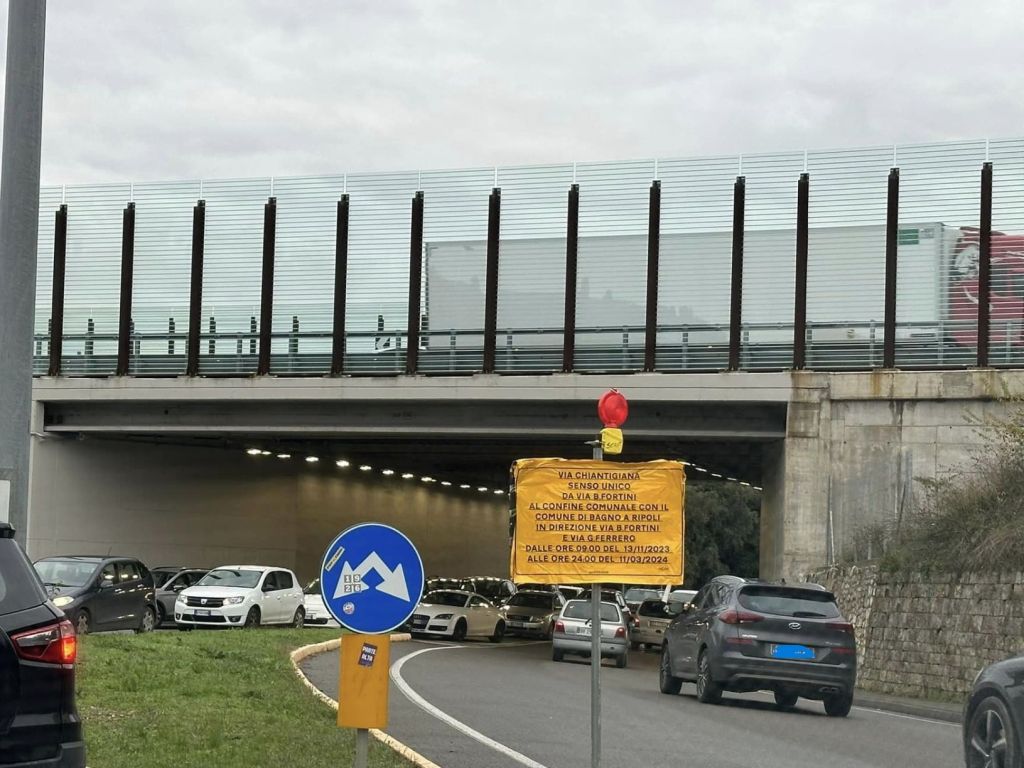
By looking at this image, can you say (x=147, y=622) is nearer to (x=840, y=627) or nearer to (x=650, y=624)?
(x=840, y=627)

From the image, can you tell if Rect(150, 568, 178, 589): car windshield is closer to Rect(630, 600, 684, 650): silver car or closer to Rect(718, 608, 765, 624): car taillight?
Rect(630, 600, 684, 650): silver car

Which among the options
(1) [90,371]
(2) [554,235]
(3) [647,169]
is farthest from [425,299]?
(1) [90,371]

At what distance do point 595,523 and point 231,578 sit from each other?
26.7 m

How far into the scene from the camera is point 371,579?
348 inches

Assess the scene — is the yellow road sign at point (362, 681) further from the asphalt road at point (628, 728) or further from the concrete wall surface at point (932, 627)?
the concrete wall surface at point (932, 627)

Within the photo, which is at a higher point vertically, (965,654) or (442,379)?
(442,379)

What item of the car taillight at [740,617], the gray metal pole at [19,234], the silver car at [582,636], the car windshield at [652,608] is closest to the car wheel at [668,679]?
the car taillight at [740,617]

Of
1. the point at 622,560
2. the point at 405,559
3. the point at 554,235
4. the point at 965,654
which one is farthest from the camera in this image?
the point at 554,235

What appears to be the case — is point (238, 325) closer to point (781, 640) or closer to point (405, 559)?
point (781, 640)

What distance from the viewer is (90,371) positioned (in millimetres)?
43000

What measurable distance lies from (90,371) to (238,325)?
4394mm

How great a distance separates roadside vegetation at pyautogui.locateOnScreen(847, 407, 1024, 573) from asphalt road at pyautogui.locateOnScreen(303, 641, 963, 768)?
3148 millimetres

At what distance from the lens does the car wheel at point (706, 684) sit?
65.3 ft

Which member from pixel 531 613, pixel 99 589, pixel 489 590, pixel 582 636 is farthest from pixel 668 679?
pixel 489 590
